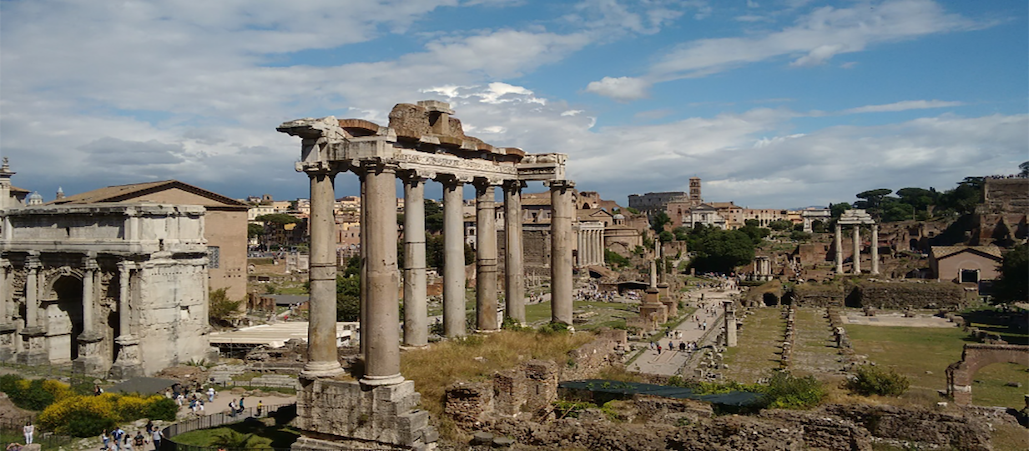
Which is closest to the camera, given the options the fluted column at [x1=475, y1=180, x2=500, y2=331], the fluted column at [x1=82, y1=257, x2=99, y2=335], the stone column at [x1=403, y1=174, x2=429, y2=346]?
the stone column at [x1=403, y1=174, x2=429, y2=346]

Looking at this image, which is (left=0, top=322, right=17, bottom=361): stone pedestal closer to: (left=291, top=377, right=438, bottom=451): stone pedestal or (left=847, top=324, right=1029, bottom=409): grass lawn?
(left=291, top=377, right=438, bottom=451): stone pedestal

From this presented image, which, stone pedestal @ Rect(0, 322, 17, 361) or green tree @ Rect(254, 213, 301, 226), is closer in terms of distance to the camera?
stone pedestal @ Rect(0, 322, 17, 361)

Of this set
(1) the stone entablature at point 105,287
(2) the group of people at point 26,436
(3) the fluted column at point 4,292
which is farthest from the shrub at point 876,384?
(3) the fluted column at point 4,292

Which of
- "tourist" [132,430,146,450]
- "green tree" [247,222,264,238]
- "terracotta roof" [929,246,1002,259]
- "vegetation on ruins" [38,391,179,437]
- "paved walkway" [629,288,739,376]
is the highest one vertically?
"green tree" [247,222,264,238]

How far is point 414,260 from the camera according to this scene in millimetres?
14648

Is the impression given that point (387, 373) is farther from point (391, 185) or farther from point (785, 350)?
point (785, 350)

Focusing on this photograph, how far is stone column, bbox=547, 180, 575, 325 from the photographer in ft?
59.9

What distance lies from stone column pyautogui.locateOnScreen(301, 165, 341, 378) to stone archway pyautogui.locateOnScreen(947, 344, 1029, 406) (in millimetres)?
18615

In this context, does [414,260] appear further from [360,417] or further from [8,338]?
[8,338]

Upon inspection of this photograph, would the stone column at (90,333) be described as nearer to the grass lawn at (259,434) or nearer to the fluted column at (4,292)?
the fluted column at (4,292)

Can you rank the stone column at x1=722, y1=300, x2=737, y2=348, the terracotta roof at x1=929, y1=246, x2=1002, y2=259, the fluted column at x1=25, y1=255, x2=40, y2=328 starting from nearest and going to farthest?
the fluted column at x1=25, y1=255, x2=40, y2=328 → the stone column at x1=722, y1=300, x2=737, y2=348 → the terracotta roof at x1=929, y1=246, x2=1002, y2=259

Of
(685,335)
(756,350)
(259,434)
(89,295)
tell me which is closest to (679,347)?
(756,350)

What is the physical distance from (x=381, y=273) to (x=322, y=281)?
124cm

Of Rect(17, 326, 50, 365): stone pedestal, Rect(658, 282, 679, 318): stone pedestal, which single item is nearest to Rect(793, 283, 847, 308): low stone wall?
Rect(658, 282, 679, 318): stone pedestal
